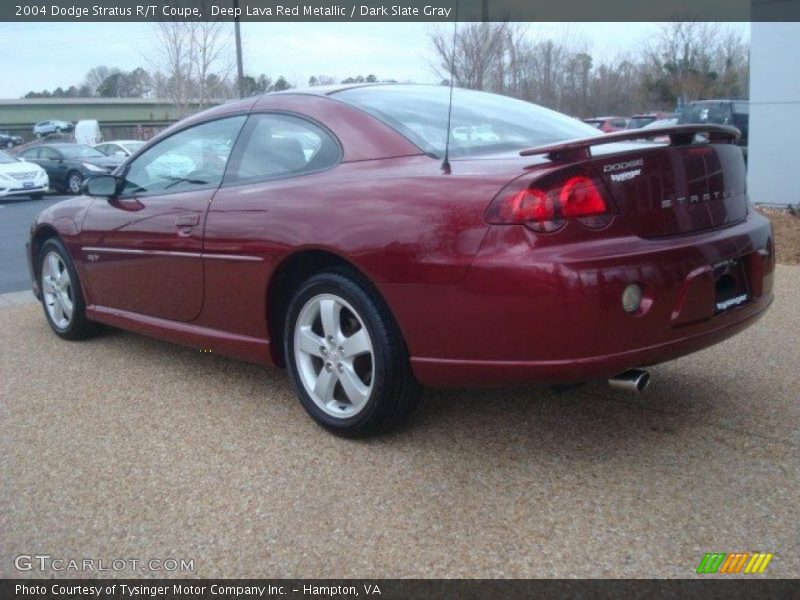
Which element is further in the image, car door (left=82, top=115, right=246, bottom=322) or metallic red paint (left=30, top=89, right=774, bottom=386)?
A: car door (left=82, top=115, right=246, bottom=322)

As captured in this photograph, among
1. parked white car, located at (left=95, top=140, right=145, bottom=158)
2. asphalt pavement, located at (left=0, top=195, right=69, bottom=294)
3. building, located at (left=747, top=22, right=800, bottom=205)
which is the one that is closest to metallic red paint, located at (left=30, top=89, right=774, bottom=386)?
asphalt pavement, located at (left=0, top=195, right=69, bottom=294)

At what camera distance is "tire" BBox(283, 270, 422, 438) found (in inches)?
125

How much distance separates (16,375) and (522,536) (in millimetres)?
3251

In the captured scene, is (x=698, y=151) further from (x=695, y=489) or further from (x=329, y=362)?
(x=329, y=362)

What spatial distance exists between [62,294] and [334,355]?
267 centimetres

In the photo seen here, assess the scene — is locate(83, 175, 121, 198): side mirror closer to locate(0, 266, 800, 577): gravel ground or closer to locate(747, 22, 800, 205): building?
locate(0, 266, 800, 577): gravel ground

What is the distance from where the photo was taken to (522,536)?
2623 mm

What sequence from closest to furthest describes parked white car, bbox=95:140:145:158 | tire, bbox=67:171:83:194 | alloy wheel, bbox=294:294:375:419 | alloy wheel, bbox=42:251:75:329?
alloy wheel, bbox=294:294:375:419, alloy wheel, bbox=42:251:75:329, tire, bbox=67:171:83:194, parked white car, bbox=95:140:145:158

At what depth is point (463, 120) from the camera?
3.60 meters

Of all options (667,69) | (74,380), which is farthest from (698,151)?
(667,69)

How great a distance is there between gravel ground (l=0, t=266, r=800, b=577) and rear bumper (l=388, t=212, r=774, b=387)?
0.44 m

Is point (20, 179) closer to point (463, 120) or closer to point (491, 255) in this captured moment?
Answer: point (463, 120)
